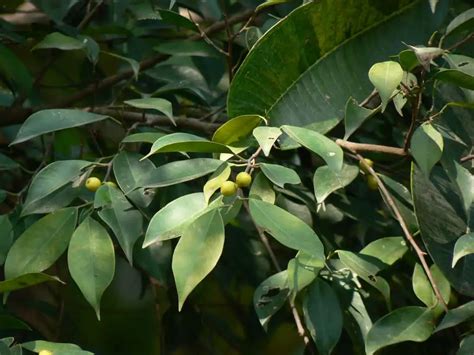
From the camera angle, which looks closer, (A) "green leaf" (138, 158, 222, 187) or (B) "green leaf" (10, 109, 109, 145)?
(A) "green leaf" (138, 158, 222, 187)

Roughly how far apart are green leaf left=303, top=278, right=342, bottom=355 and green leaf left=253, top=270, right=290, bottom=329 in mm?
34

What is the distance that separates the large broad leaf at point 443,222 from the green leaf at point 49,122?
1.26ft

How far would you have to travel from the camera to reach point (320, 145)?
0.90m

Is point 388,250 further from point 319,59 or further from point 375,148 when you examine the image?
point 319,59

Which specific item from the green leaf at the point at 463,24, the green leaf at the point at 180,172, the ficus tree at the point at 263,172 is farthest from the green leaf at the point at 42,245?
the green leaf at the point at 463,24

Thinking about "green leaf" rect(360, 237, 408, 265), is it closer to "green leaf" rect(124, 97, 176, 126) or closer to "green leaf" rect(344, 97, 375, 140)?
"green leaf" rect(344, 97, 375, 140)

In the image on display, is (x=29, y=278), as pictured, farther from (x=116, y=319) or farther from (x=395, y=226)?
(x=116, y=319)

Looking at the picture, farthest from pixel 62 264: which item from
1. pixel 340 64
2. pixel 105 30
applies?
pixel 340 64

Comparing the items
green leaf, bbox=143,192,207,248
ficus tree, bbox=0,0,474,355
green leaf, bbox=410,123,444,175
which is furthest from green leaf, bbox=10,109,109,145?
green leaf, bbox=410,123,444,175

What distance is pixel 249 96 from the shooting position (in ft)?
3.62

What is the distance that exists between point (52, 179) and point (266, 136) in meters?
0.27

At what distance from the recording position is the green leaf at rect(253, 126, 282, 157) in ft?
2.92

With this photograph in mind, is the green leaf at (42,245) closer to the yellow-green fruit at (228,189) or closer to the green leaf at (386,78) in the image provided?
the yellow-green fruit at (228,189)

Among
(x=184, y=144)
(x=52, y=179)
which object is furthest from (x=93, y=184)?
(x=184, y=144)
